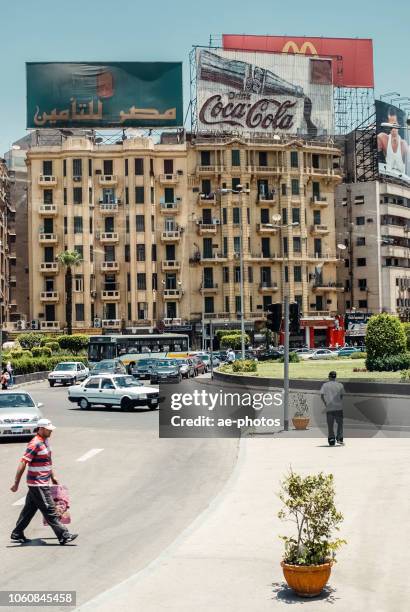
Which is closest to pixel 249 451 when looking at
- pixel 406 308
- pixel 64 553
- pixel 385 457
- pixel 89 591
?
pixel 385 457

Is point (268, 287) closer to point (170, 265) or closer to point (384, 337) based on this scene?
point (170, 265)

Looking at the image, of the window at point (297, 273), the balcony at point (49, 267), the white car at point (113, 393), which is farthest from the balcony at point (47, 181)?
the white car at point (113, 393)

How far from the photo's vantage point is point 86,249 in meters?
92.2

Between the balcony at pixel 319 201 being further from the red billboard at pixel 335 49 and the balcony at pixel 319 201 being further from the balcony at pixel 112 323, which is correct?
the balcony at pixel 112 323

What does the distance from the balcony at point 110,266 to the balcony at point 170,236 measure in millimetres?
5406

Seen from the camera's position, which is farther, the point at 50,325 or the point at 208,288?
the point at 208,288

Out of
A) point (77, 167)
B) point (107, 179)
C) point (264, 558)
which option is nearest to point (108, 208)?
point (107, 179)

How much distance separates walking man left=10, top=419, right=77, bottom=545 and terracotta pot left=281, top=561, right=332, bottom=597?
3.96 meters

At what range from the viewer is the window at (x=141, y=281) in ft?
302

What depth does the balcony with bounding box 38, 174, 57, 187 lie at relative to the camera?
91.4m

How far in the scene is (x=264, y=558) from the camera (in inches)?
430

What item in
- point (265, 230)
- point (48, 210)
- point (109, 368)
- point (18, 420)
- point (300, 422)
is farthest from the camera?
point (265, 230)

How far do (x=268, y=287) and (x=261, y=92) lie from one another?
2015 cm

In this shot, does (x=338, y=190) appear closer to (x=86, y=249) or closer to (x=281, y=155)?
(x=281, y=155)
